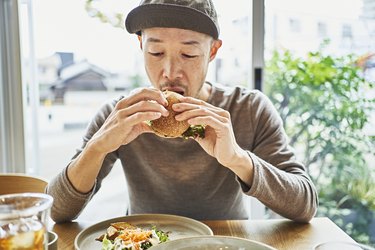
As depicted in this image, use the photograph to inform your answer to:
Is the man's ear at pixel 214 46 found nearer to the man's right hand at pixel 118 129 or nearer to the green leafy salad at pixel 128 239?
the man's right hand at pixel 118 129

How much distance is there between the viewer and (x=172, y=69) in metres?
1.36

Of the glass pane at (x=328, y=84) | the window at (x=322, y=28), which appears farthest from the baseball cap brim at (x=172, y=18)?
the window at (x=322, y=28)

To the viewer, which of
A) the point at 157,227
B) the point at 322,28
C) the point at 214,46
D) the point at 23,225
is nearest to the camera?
the point at 23,225

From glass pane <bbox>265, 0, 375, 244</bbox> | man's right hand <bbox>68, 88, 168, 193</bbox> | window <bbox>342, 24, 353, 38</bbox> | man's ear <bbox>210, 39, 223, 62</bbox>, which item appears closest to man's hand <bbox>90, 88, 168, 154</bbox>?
man's right hand <bbox>68, 88, 168, 193</bbox>

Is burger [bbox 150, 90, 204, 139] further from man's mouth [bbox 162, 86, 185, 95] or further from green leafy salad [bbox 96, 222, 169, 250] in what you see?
green leafy salad [bbox 96, 222, 169, 250]

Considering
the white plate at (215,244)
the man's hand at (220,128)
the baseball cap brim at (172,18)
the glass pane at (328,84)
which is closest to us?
the white plate at (215,244)

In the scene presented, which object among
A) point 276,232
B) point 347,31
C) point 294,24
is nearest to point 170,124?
point 276,232

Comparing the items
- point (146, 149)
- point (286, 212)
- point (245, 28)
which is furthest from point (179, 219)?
point (245, 28)

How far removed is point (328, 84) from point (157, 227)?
170 centimetres

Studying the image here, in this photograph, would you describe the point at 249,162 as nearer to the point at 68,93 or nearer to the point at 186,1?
the point at 186,1

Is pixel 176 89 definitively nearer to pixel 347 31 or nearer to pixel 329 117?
pixel 329 117

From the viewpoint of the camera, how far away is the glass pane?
240cm

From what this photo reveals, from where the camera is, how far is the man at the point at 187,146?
1233mm

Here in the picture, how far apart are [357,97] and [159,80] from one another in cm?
156
